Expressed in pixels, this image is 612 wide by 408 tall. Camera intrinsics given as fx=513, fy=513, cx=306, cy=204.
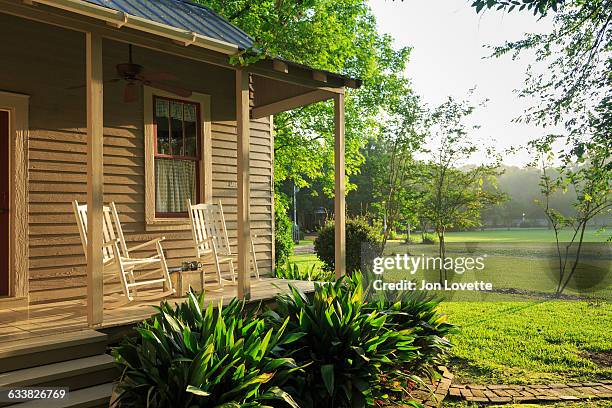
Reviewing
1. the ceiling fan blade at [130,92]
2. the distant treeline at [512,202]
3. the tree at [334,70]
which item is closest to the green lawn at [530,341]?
the distant treeline at [512,202]

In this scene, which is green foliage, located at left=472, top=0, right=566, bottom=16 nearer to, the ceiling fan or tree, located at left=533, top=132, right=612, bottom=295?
tree, located at left=533, top=132, right=612, bottom=295

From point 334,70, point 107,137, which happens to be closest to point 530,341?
point 107,137

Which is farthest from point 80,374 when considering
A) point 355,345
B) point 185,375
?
point 355,345

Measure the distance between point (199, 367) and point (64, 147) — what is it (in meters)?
3.65

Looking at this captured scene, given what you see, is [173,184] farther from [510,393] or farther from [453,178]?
[453,178]

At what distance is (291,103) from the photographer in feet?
22.8

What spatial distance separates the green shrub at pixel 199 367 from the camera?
2.90 meters

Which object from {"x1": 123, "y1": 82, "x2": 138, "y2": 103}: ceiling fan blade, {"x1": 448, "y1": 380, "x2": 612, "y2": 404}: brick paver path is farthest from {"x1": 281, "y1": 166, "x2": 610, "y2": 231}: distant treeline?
{"x1": 123, "y1": 82, "x2": 138, "y2": 103}: ceiling fan blade

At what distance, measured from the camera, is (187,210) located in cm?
672

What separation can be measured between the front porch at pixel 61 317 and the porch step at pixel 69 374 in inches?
9.1

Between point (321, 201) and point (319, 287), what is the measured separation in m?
38.6

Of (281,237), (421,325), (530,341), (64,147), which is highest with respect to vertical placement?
(64,147)

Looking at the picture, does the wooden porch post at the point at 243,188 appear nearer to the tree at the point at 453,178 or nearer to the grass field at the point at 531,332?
the grass field at the point at 531,332

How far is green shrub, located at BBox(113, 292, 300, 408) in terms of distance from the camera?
290cm
